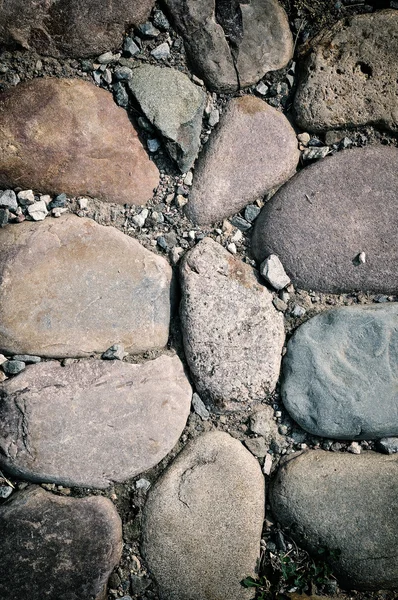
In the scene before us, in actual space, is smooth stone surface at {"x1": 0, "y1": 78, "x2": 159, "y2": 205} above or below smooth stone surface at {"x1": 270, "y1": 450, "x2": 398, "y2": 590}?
above

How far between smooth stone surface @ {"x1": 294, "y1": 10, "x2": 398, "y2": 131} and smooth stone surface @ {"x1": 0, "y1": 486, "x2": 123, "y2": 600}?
134 cm

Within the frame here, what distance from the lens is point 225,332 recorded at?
178 cm

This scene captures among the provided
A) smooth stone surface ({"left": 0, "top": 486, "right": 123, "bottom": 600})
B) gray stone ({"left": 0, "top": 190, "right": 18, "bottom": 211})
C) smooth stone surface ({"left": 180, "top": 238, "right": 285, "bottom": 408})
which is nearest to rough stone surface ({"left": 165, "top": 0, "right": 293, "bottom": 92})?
smooth stone surface ({"left": 180, "top": 238, "right": 285, "bottom": 408})

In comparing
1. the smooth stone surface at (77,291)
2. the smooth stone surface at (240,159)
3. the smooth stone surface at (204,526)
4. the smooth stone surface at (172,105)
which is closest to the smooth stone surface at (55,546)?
the smooth stone surface at (204,526)

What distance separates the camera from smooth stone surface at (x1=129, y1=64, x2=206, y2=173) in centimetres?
178

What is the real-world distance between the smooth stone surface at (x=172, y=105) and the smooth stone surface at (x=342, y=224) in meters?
0.33

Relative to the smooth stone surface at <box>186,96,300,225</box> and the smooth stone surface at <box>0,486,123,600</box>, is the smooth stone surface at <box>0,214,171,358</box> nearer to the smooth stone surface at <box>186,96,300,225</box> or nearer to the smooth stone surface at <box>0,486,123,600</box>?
the smooth stone surface at <box>186,96,300,225</box>

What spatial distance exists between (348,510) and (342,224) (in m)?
0.83

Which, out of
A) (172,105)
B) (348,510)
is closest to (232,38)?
(172,105)

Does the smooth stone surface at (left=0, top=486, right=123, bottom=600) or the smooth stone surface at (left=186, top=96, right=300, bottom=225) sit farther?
the smooth stone surface at (left=186, top=96, right=300, bottom=225)

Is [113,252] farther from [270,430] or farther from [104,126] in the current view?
[270,430]

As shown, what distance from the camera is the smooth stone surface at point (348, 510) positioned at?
5.60 feet

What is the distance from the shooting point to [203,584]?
1.72 metres

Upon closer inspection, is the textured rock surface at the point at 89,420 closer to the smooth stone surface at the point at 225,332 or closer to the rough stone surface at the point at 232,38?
the smooth stone surface at the point at 225,332
